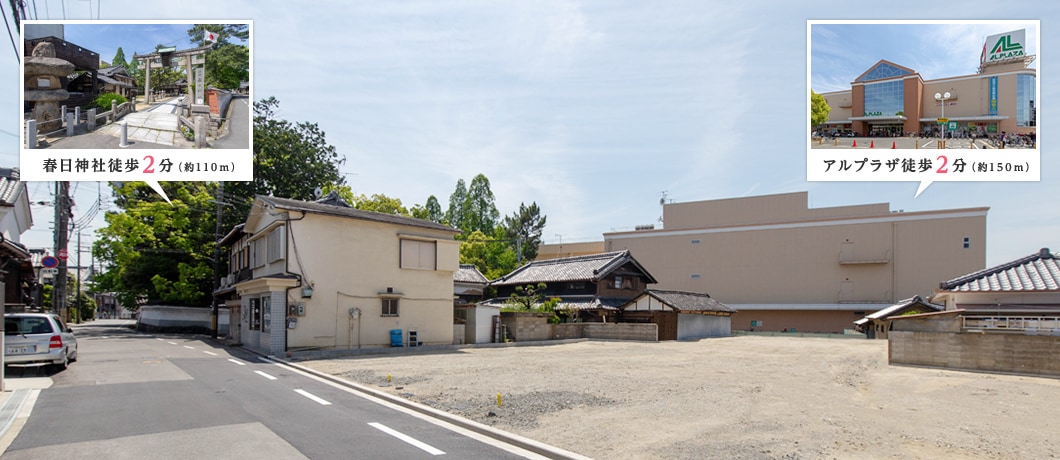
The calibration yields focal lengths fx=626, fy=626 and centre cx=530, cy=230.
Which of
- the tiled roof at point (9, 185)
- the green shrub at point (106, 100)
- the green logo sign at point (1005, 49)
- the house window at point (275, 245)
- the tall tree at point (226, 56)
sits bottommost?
the house window at point (275, 245)

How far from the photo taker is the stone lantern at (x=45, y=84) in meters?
15.7

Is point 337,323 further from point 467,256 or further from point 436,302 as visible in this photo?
point 467,256

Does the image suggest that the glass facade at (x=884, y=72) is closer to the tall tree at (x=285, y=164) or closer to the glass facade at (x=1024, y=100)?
the glass facade at (x=1024, y=100)

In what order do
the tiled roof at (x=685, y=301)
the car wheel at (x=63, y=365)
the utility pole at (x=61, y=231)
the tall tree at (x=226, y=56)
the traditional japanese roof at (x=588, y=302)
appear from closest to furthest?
the car wheel at (x=63, y=365), the tall tree at (x=226, y=56), the utility pole at (x=61, y=231), the tiled roof at (x=685, y=301), the traditional japanese roof at (x=588, y=302)

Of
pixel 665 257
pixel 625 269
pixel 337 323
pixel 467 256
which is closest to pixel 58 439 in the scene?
pixel 337 323

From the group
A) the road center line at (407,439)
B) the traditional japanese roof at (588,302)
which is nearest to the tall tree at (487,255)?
the traditional japanese roof at (588,302)

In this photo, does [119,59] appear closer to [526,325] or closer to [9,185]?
[9,185]

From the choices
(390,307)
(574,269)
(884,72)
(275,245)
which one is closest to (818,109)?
(884,72)

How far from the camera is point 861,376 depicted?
15922 mm

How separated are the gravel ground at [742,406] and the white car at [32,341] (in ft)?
20.1

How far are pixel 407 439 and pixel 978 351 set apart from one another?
15.2 m

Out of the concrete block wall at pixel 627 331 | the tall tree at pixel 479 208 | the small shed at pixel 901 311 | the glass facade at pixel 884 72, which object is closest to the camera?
the glass facade at pixel 884 72

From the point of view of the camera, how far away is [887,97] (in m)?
27.7

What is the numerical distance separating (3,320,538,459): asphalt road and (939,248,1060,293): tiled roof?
16.4m
